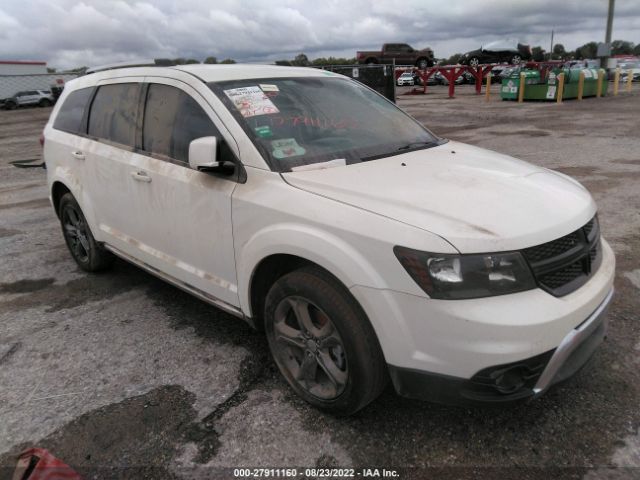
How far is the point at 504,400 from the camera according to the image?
6.86 feet

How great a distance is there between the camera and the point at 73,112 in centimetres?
453

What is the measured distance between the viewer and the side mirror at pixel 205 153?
2.70 m

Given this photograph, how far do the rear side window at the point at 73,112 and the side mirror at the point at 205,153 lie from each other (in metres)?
2.11

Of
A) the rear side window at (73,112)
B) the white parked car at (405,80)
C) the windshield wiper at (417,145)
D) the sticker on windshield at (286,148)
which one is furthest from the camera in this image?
the white parked car at (405,80)

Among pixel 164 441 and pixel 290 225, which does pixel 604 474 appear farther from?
pixel 164 441

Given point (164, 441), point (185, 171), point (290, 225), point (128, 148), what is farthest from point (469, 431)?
point (128, 148)

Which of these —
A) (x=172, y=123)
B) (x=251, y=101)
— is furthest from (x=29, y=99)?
(x=251, y=101)

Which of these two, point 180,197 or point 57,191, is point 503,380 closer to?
point 180,197

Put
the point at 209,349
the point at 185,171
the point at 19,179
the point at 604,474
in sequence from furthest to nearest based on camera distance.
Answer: the point at 19,179, the point at 209,349, the point at 185,171, the point at 604,474

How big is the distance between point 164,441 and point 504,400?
1.61 metres

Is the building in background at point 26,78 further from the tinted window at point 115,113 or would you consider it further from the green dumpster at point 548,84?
the tinted window at point 115,113

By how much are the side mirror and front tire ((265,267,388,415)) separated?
0.74 m

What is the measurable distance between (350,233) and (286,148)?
852 mm

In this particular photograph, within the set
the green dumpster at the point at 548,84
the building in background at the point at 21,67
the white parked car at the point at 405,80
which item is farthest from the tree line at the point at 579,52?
the building in background at the point at 21,67
